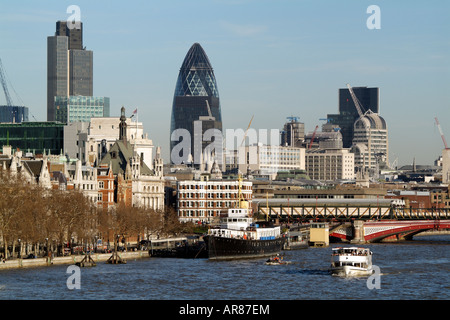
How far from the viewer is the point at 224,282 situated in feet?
422

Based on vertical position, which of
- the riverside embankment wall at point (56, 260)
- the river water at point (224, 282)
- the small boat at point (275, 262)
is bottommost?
the river water at point (224, 282)

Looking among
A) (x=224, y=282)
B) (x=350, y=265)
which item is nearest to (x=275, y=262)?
(x=350, y=265)

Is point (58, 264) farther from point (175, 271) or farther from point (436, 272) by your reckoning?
point (436, 272)

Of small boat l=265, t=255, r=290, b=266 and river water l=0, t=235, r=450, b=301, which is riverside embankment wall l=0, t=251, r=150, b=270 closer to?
river water l=0, t=235, r=450, b=301

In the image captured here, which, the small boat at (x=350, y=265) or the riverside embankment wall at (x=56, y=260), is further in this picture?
the riverside embankment wall at (x=56, y=260)

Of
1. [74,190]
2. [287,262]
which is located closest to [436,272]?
[287,262]

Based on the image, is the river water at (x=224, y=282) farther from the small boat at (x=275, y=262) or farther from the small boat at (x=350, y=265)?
the small boat at (x=350, y=265)

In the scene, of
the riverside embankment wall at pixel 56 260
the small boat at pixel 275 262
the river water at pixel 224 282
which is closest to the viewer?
the river water at pixel 224 282

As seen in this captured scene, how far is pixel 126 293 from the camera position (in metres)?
116

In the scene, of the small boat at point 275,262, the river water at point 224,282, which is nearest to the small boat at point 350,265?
the river water at point 224,282

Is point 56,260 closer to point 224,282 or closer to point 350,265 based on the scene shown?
point 224,282

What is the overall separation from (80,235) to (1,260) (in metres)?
24.0

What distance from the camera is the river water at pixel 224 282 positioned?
115m

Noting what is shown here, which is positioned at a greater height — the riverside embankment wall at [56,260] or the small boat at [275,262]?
the riverside embankment wall at [56,260]
